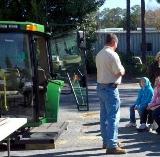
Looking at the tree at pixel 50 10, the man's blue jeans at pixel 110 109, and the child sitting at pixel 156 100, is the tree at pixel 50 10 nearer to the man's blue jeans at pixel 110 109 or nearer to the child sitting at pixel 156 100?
the child sitting at pixel 156 100

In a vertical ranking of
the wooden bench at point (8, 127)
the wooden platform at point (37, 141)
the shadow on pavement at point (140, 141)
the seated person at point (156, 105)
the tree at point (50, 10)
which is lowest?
the shadow on pavement at point (140, 141)

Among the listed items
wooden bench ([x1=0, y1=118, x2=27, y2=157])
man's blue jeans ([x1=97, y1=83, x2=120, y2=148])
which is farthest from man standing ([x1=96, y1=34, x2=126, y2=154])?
wooden bench ([x1=0, y1=118, x2=27, y2=157])

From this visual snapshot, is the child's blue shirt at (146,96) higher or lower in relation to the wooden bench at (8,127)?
lower

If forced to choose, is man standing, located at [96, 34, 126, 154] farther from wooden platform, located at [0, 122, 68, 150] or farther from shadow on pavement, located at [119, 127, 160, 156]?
wooden platform, located at [0, 122, 68, 150]

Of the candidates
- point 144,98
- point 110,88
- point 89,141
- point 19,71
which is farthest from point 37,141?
point 144,98

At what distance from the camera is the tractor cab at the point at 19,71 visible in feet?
31.6

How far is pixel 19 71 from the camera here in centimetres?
971

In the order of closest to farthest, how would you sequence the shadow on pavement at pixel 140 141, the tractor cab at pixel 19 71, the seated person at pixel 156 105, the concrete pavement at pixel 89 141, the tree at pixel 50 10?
the concrete pavement at pixel 89 141
the shadow on pavement at pixel 140 141
the tractor cab at pixel 19 71
the seated person at pixel 156 105
the tree at pixel 50 10

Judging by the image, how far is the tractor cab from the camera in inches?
379

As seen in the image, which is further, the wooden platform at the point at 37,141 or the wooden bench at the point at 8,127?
the wooden platform at the point at 37,141

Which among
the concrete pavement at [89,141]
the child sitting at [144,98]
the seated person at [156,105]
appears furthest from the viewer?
the child sitting at [144,98]

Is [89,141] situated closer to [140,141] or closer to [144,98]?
[140,141]

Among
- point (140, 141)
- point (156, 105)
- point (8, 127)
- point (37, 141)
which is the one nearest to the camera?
point (8, 127)

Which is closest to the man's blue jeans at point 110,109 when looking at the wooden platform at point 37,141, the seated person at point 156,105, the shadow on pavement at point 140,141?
the shadow on pavement at point 140,141
